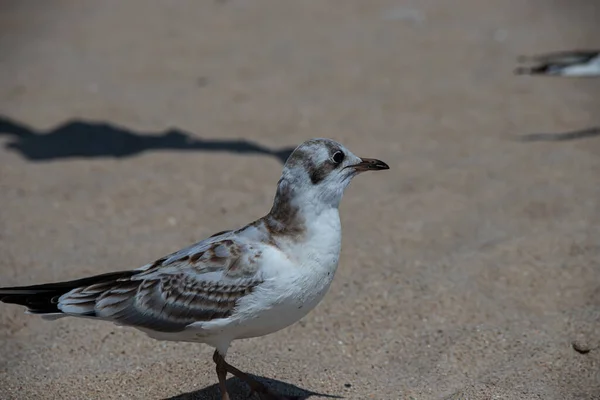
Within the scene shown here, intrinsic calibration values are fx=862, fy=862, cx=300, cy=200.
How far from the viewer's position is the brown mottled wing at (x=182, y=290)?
3650 millimetres

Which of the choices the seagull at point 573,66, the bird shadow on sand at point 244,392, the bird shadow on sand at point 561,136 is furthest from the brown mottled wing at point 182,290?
the seagull at point 573,66

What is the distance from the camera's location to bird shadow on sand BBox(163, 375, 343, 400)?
4.04 m

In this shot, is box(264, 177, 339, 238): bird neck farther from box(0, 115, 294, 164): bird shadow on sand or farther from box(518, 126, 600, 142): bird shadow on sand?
box(518, 126, 600, 142): bird shadow on sand

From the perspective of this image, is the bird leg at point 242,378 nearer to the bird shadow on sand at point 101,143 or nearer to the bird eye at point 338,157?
the bird eye at point 338,157

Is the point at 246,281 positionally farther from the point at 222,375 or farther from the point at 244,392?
the point at 244,392

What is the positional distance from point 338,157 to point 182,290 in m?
0.89

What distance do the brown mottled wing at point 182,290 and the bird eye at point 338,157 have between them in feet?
1.68

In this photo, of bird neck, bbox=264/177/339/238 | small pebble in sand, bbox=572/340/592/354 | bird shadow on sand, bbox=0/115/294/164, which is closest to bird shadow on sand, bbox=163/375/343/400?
bird neck, bbox=264/177/339/238

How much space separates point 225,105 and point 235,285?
5176 mm

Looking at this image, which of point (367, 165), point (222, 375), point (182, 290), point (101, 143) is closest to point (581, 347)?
point (367, 165)

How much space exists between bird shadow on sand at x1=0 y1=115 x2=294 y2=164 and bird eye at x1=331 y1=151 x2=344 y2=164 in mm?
3517

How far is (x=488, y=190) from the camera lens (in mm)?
6543

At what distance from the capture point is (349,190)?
22.0 ft

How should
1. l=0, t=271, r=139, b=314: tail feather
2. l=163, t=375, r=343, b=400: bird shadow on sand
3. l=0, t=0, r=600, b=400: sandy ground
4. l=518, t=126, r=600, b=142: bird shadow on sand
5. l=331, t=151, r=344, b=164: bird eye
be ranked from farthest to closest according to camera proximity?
l=518, t=126, r=600, b=142: bird shadow on sand
l=0, t=0, r=600, b=400: sandy ground
l=163, t=375, r=343, b=400: bird shadow on sand
l=0, t=271, r=139, b=314: tail feather
l=331, t=151, r=344, b=164: bird eye
